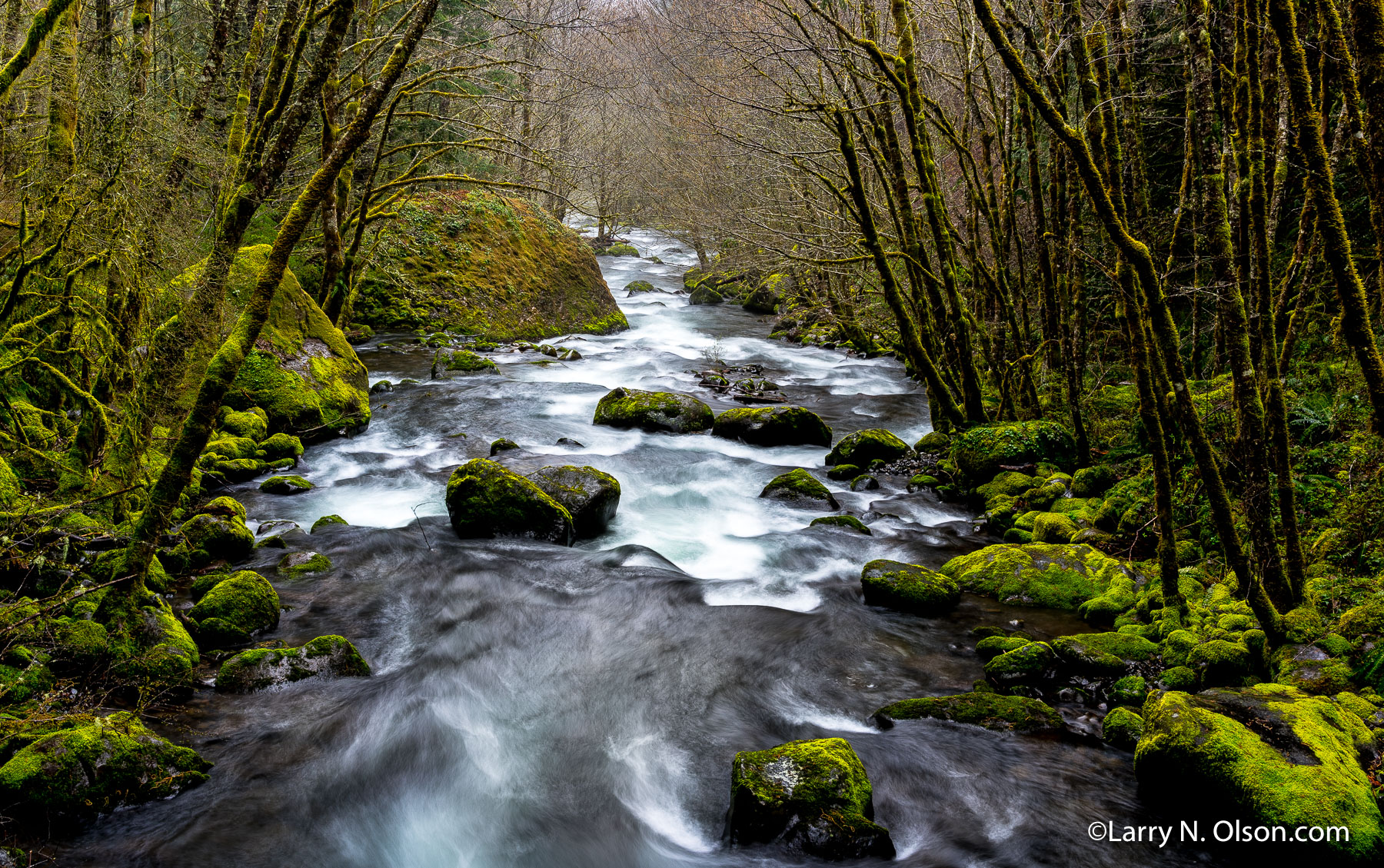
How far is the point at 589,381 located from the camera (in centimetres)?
1581

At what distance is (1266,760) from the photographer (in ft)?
12.1

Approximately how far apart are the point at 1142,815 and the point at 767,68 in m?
12.3

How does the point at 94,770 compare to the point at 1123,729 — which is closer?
the point at 94,770

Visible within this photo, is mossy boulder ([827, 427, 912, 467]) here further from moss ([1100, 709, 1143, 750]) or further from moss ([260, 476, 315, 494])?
moss ([260, 476, 315, 494])

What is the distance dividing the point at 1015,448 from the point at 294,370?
31.4ft

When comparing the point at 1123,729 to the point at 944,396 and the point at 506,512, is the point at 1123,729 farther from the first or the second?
the point at 944,396

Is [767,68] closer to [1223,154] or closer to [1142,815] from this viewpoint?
[1223,154]

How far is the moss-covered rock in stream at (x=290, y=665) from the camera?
16.4ft

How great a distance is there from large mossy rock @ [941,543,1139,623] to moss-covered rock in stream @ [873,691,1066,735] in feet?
5.36

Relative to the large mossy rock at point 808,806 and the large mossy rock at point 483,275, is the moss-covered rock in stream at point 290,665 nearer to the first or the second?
the large mossy rock at point 808,806

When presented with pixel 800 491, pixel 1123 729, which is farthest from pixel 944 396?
pixel 1123 729

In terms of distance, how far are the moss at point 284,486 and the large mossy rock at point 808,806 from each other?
22.7 ft

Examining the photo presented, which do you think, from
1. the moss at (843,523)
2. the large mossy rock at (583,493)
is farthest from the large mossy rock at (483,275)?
the moss at (843,523)

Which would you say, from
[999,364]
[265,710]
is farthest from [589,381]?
[265,710]
